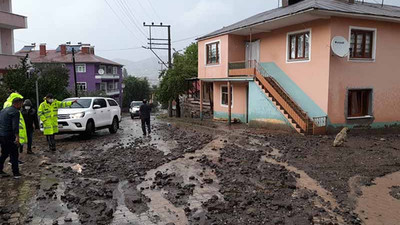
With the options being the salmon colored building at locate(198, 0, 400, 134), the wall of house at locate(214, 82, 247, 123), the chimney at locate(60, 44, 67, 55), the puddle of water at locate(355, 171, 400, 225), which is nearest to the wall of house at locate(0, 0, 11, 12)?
the wall of house at locate(214, 82, 247, 123)

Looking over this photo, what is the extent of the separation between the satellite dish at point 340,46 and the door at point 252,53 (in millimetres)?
6437

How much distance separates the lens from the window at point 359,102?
16.2 metres

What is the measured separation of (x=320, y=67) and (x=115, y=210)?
41.0ft

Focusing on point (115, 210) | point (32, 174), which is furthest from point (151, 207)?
point (32, 174)

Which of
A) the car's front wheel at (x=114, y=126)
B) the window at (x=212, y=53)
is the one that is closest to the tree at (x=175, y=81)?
the window at (x=212, y=53)

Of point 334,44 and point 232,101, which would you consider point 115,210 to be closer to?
point 334,44

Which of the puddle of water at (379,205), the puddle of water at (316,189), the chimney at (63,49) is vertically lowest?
the puddle of water at (379,205)

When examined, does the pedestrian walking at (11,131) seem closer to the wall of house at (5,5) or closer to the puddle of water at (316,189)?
the puddle of water at (316,189)

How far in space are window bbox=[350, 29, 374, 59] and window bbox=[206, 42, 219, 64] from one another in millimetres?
9042

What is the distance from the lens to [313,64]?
15906 millimetres

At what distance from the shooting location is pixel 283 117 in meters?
16.6

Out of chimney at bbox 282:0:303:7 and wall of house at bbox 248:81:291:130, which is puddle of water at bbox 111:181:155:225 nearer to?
wall of house at bbox 248:81:291:130

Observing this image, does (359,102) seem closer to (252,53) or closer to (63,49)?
(252,53)

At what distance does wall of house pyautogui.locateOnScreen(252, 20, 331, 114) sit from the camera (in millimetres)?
15214
